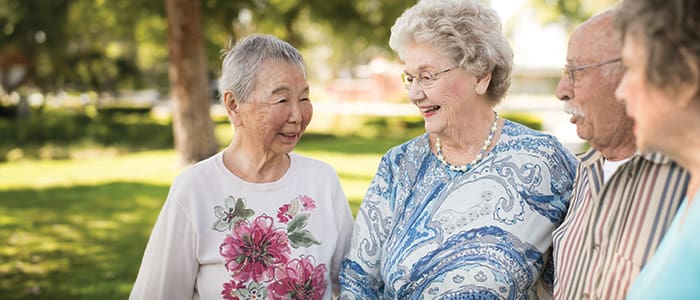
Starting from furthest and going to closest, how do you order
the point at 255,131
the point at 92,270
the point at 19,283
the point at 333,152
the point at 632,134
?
the point at 333,152, the point at 92,270, the point at 19,283, the point at 255,131, the point at 632,134

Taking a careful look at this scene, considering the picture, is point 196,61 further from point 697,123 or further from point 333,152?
point 697,123

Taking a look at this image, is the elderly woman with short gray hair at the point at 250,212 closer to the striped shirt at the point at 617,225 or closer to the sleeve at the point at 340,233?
the sleeve at the point at 340,233

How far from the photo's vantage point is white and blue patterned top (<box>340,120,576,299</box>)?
265cm

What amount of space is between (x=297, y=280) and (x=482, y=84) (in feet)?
3.54

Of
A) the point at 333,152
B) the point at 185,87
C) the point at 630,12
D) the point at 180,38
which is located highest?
the point at 630,12

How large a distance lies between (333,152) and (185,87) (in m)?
4.25

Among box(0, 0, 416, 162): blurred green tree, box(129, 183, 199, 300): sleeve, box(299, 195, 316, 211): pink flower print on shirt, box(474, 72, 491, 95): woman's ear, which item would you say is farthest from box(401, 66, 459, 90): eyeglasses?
box(0, 0, 416, 162): blurred green tree

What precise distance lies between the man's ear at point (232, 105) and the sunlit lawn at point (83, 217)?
123 inches

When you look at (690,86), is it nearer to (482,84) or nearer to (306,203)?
(482,84)

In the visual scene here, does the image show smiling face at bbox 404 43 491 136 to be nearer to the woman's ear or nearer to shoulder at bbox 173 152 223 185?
the woman's ear

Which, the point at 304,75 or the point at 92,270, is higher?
the point at 304,75

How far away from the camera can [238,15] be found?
17719 millimetres

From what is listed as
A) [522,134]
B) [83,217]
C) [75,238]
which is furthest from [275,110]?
[83,217]

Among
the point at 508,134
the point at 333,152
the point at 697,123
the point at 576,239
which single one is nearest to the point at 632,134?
the point at 576,239
